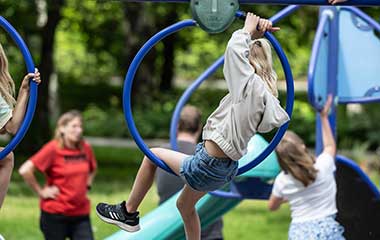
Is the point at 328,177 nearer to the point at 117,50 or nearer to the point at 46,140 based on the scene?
the point at 46,140

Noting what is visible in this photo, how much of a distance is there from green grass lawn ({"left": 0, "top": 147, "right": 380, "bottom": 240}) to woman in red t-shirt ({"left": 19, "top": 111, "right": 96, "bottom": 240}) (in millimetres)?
2360

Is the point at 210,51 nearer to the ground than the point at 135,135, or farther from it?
nearer to the ground

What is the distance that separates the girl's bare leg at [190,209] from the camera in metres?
5.29

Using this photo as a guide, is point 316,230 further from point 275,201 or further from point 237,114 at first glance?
point 237,114

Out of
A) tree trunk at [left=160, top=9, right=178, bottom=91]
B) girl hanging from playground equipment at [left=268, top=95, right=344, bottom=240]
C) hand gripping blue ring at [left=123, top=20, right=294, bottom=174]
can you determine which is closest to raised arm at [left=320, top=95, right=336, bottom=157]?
girl hanging from playground equipment at [left=268, top=95, right=344, bottom=240]

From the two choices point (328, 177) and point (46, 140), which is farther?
point (46, 140)

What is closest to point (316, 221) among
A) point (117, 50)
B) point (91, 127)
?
point (91, 127)

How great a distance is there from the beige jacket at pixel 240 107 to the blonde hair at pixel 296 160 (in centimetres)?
152

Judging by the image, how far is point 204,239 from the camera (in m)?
7.37

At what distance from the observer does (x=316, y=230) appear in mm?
6555

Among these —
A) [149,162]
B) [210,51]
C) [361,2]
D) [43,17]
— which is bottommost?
[210,51]

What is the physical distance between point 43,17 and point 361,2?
544 inches

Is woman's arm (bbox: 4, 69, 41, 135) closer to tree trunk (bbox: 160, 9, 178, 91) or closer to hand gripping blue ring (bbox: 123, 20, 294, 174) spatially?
hand gripping blue ring (bbox: 123, 20, 294, 174)

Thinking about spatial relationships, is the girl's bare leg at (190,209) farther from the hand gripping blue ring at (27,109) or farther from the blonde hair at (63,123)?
the blonde hair at (63,123)
